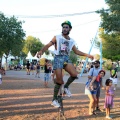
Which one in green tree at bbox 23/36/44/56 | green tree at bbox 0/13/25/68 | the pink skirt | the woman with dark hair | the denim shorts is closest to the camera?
the denim shorts

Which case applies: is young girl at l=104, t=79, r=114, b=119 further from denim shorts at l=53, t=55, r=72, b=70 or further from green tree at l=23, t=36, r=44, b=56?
green tree at l=23, t=36, r=44, b=56

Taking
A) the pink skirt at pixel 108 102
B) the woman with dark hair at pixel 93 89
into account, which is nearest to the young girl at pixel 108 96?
the pink skirt at pixel 108 102

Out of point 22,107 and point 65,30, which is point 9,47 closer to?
point 22,107

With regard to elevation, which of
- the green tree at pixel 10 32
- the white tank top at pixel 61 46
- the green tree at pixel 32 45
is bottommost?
the white tank top at pixel 61 46

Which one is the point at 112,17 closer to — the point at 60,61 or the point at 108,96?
the point at 108,96

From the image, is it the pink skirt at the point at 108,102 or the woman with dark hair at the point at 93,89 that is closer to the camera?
the pink skirt at the point at 108,102

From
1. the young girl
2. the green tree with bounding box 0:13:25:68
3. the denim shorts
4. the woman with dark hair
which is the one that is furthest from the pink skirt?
the green tree with bounding box 0:13:25:68

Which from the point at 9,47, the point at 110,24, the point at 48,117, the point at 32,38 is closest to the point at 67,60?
the point at 48,117

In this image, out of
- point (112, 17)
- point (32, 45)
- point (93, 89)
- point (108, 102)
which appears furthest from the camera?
point (32, 45)

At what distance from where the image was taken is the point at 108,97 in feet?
27.1

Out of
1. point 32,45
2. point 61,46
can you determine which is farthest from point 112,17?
point 32,45

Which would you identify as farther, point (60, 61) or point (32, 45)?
point (32, 45)

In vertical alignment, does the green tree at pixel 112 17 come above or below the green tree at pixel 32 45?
below

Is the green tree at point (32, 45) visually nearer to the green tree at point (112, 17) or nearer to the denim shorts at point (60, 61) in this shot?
the green tree at point (112, 17)
